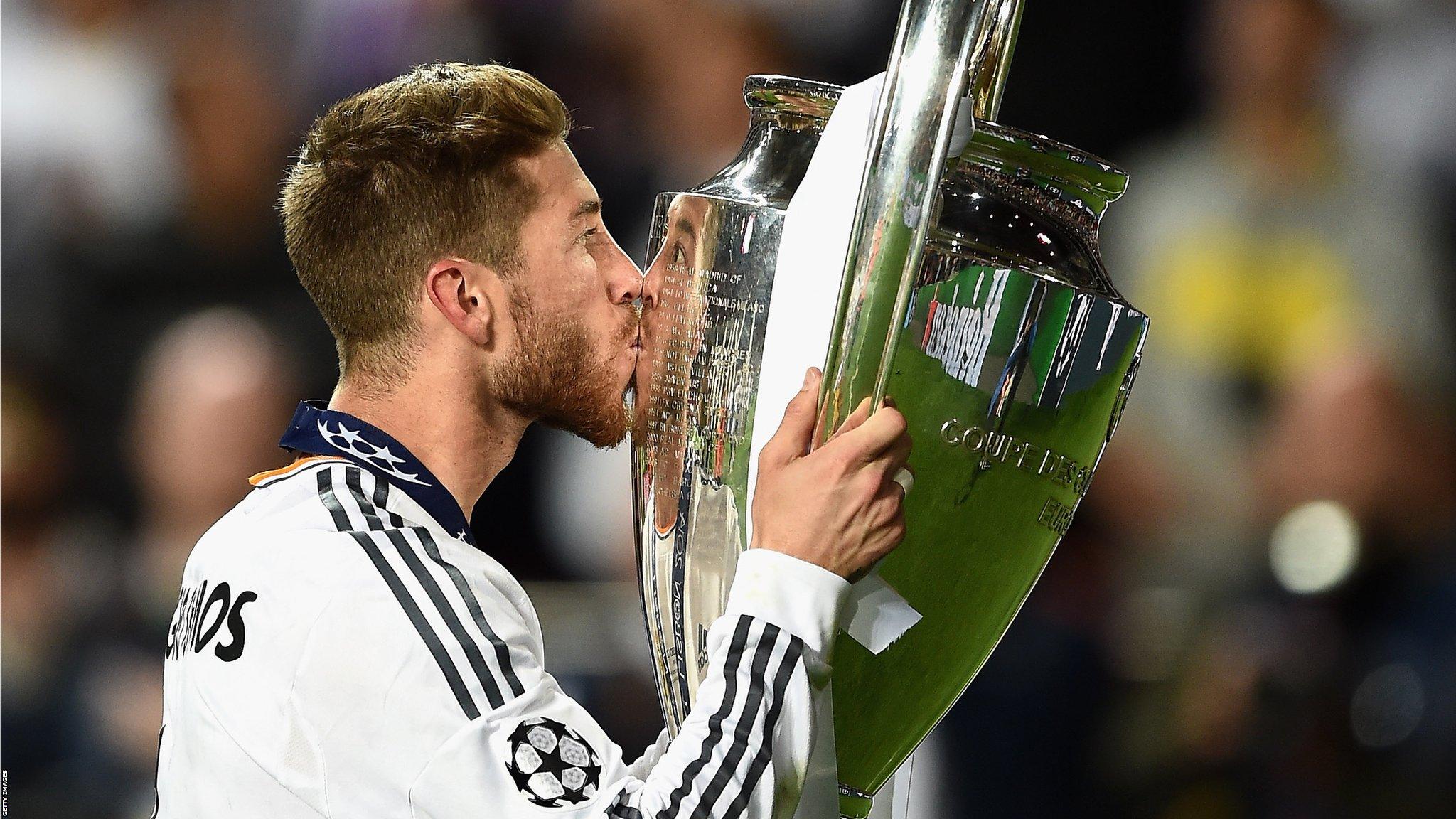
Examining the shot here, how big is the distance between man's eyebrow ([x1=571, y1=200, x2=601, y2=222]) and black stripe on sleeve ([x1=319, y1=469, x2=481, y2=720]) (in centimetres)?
30

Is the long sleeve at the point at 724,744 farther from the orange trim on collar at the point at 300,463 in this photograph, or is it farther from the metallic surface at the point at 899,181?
the orange trim on collar at the point at 300,463

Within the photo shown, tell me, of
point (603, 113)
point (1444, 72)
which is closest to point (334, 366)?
point (603, 113)

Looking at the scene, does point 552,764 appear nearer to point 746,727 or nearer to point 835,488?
point 746,727

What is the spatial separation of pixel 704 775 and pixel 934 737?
1291mm

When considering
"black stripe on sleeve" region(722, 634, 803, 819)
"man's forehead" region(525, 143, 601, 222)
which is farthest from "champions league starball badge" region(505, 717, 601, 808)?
"man's forehead" region(525, 143, 601, 222)

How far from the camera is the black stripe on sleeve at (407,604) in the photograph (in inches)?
35.1

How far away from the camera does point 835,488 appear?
0.79 metres

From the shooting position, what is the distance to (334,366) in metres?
2.39

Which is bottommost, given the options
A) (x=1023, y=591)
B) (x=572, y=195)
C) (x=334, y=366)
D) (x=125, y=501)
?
(x=125, y=501)

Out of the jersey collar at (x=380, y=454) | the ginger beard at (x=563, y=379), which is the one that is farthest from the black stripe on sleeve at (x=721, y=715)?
the jersey collar at (x=380, y=454)

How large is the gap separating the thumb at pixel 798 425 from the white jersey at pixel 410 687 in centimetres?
6

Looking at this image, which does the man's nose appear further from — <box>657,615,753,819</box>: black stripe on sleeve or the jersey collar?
<box>657,615,753,819</box>: black stripe on sleeve

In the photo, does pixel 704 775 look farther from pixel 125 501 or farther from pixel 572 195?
pixel 125 501

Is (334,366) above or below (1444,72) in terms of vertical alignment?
below
